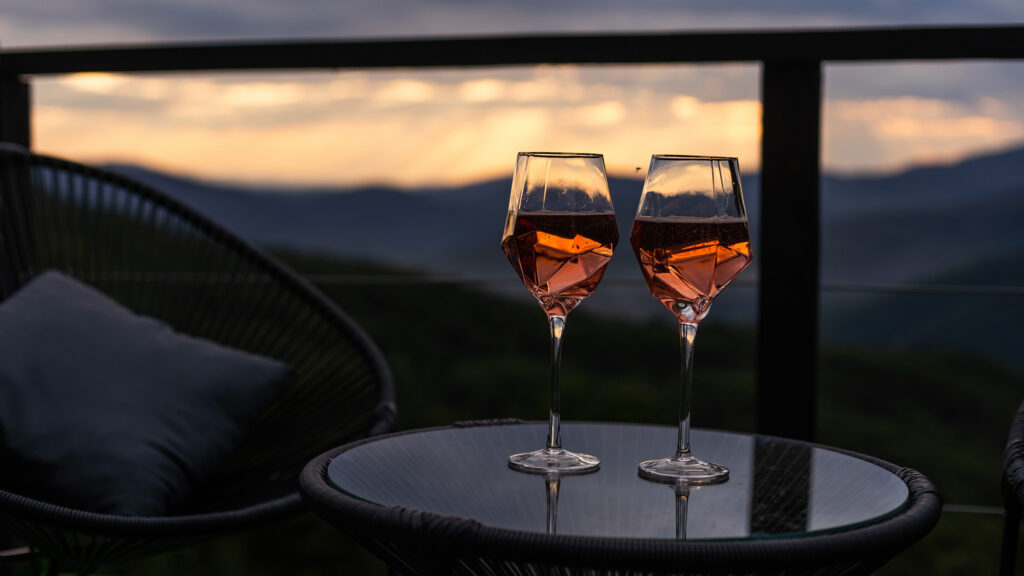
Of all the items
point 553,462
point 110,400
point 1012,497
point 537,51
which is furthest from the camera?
point 537,51

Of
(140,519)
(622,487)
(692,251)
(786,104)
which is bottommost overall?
(140,519)

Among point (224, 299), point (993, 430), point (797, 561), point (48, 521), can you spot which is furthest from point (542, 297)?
point (993, 430)

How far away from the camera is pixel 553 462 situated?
0.79 m

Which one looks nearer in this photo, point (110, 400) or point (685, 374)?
point (685, 374)

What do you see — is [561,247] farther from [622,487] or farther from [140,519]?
[140,519]

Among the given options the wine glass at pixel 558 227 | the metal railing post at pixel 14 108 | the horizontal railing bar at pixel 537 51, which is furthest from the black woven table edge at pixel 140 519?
the metal railing post at pixel 14 108

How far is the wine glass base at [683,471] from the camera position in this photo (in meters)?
0.76

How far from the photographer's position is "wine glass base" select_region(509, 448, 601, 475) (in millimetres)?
774

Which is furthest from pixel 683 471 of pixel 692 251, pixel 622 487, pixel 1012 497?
pixel 1012 497

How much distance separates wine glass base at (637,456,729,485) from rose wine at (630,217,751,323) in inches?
5.2

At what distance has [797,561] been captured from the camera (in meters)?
0.56

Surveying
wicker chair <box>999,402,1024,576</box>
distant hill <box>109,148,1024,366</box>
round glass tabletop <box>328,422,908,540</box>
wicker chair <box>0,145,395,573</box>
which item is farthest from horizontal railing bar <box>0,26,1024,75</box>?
distant hill <box>109,148,1024,366</box>

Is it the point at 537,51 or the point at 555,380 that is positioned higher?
the point at 537,51

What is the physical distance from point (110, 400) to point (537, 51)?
0.83m
